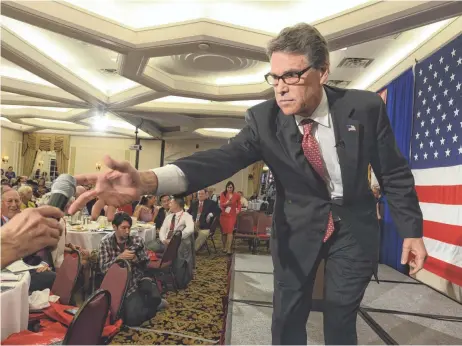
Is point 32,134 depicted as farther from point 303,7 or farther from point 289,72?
point 289,72

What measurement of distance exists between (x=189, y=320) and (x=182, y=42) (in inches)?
132

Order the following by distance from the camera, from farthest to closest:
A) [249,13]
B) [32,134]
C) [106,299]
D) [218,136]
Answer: [32,134]
[218,136]
[249,13]
[106,299]

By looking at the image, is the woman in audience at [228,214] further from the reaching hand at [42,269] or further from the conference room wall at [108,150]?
the conference room wall at [108,150]

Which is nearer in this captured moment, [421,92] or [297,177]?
[297,177]

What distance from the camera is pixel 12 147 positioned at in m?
16.2

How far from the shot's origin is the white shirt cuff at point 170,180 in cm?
101

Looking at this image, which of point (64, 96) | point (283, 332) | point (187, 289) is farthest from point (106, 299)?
point (64, 96)

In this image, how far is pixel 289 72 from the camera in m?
1.10

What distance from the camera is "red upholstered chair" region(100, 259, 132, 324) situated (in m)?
2.54

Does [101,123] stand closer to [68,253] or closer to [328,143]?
[68,253]

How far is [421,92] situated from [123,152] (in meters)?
14.3

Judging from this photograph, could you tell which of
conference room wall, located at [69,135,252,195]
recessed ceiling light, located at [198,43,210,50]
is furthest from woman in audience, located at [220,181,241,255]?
conference room wall, located at [69,135,252,195]

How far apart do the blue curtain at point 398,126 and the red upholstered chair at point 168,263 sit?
281 centimetres

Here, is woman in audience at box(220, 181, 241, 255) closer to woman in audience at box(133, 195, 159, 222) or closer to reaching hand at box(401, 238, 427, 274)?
woman in audience at box(133, 195, 159, 222)
